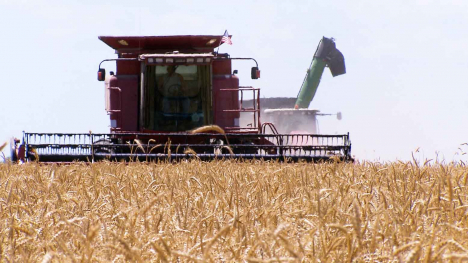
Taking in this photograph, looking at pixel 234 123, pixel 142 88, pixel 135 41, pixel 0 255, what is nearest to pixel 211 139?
pixel 234 123

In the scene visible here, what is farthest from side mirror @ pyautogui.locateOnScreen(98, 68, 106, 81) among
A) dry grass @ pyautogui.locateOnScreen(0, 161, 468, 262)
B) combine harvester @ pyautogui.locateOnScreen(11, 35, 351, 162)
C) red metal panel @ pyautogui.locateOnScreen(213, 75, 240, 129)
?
dry grass @ pyautogui.locateOnScreen(0, 161, 468, 262)

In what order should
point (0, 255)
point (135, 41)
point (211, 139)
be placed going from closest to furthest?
point (0, 255) → point (211, 139) → point (135, 41)

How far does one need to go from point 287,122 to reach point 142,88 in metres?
15.4

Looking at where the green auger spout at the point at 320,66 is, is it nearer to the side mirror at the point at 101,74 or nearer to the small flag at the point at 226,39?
the small flag at the point at 226,39

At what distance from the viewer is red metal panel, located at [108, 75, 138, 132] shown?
1051cm

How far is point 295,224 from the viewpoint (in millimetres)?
2482

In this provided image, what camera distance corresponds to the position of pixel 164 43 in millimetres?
10859

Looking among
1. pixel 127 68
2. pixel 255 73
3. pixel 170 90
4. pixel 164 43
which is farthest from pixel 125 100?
pixel 255 73

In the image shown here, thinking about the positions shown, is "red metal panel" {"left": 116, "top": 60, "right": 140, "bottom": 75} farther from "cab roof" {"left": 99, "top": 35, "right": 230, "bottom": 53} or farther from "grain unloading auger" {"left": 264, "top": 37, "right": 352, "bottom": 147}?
"grain unloading auger" {"left": 264, "top": 37, "right": 352, "bottom": 147}

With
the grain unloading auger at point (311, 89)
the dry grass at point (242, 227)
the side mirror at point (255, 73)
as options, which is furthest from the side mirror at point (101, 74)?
the grain unloading auger at point (311, 89)

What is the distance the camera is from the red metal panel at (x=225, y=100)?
1029 cm

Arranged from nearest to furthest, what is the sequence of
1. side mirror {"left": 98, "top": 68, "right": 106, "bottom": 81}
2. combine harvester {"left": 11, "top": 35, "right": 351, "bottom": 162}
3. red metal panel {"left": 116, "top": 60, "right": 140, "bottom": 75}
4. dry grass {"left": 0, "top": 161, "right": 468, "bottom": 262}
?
dry grass {"left": 0, "top": 161, "right": 468, "bottom": 262}
combine harvester {"left": 11, "top": 35, "right": 351, "bottom": 162}
side mirror {"left": 98, "top": 68, "right": 106, "bottom": 81}
red metal panel {"left": 116, "top": 60, "right": 140, "bottom": 75}

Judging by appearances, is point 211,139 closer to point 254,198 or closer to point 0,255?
point 254,198

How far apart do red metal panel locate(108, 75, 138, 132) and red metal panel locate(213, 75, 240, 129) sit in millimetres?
1399
